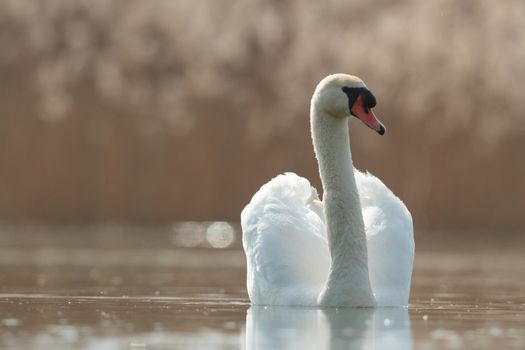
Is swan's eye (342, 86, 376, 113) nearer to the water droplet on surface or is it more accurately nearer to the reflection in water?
the reflection in water

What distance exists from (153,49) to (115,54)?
1321 mm

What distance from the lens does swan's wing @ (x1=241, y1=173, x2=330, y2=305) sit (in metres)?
13.4

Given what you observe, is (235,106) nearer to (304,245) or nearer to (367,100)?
(304,245)

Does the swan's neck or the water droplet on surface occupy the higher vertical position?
the water droplet on surface

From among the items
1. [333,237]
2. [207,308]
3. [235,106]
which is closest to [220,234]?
[235,106]

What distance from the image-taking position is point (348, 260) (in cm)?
1306

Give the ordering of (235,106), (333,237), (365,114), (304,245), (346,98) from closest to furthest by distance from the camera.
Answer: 1. (365,114)
2. (333,237)
3. (346,98)
4. (304,245)
5. (235,106)

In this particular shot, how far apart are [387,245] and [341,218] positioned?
23.5 inches

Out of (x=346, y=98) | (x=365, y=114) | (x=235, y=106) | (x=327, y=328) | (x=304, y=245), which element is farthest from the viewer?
(x=235, y=106)

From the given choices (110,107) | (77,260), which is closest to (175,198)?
(110,107)

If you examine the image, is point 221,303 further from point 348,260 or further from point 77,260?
point 77,260

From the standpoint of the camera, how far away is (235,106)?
50375 millimetres

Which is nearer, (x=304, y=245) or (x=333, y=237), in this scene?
(x=333, y=237)

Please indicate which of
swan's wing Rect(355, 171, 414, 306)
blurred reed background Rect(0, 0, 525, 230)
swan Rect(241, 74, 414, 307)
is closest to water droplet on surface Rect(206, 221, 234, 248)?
blurred reed background Rect(0, 0, 525, 230)
